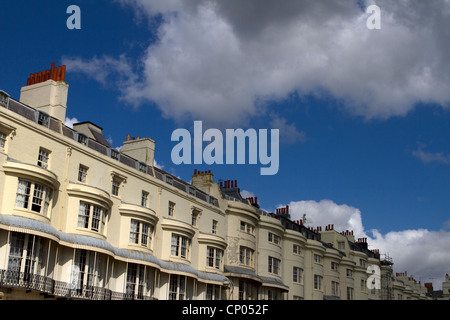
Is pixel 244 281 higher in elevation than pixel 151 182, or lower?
lower

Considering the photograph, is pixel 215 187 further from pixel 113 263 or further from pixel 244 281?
pixel 113 263

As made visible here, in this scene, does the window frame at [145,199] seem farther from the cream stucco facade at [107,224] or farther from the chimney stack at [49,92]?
the chimney stack at [49,92]

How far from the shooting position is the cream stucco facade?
26453 millimetres

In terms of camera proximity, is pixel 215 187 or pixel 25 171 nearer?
pixel 25 171

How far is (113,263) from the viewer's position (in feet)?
105

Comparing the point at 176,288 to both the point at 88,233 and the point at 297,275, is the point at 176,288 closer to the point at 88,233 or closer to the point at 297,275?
the point at 88,233

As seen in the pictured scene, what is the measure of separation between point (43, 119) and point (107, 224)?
23.7 ft

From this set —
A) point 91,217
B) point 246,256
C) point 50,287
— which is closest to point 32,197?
point 91,217

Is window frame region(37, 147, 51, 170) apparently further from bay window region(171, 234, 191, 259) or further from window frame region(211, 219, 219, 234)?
window frame region(211, 219, 219, 234)

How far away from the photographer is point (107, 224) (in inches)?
1257

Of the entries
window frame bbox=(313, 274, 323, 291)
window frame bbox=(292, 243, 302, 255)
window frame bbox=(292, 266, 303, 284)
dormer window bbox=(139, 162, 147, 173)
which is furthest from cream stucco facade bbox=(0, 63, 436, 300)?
window frame bbox=(313, 274, 323, 291)
